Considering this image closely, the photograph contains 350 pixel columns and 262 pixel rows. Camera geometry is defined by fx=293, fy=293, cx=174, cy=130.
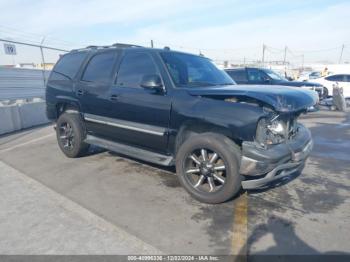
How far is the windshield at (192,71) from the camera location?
4.19m

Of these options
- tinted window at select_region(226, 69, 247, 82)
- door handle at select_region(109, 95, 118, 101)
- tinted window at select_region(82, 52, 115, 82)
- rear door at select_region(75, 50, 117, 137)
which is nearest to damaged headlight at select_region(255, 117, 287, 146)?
door handle at select_region(109, 95, 118, 101)

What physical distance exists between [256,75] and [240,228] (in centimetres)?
926

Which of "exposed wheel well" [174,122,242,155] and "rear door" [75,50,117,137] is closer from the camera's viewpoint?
"exposed wheel well" [174,122,242,155]

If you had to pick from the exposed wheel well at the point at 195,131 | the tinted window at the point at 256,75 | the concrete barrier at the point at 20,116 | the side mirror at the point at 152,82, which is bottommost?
the concrete barrier at the point at 20,116

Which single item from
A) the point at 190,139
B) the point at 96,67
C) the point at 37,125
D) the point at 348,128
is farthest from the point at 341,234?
the point at 37,125

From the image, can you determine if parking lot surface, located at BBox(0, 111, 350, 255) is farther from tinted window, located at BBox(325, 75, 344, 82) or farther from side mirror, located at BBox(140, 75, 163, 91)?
tinted window, located at BBox(325, 75, 344, 82)

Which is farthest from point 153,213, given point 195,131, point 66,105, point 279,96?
point 66,105

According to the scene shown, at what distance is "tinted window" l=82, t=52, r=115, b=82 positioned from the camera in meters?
4.85

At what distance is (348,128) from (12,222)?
8.96 metres

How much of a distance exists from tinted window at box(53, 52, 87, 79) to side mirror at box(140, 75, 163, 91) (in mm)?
2099

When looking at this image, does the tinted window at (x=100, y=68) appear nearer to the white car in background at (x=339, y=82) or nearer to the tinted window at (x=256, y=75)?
the tinted window at (x=256, y=75)

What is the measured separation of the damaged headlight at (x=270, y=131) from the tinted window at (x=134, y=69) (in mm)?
1713

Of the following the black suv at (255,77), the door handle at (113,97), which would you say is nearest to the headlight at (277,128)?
the door handle at (113,97)

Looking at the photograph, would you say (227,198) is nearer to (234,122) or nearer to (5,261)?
(234,122)
